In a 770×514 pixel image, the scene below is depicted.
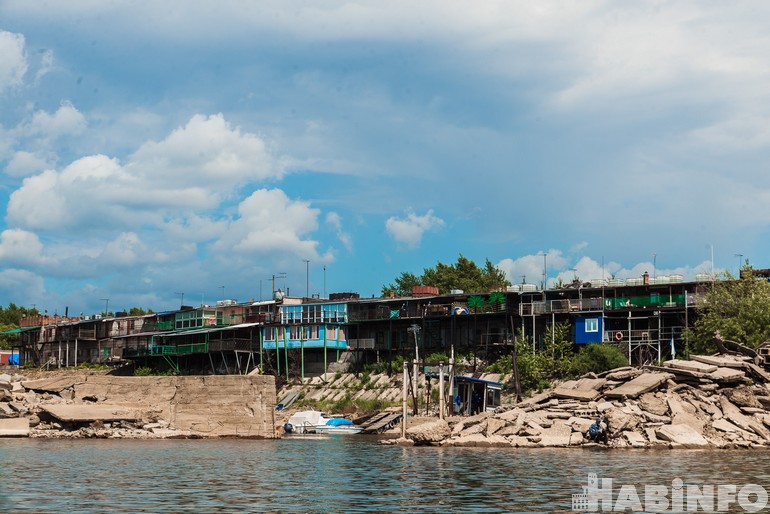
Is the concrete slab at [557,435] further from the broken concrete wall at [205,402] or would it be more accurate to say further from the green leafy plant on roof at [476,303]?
the green leafy plant on roof at [476,303]

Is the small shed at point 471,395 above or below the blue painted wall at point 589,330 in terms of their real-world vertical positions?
below

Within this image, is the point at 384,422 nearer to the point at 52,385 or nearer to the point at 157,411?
the point at 157,411

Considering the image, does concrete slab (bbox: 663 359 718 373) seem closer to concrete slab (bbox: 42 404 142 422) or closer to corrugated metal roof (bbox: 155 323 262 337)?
concrete slab (bbox: 42 404 142 422)

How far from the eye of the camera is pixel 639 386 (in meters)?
52.4

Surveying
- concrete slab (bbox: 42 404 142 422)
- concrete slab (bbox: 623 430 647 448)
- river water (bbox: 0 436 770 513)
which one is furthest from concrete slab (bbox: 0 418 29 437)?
concrete slab (bbox: 623 430 647 448)

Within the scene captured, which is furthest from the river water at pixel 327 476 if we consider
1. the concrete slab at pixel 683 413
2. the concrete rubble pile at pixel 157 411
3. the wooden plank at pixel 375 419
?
the wooden plank at pixel 375 419

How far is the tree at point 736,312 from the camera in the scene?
235 ft

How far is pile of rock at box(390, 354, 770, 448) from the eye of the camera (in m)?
48.2

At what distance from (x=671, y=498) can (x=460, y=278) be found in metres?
96.1

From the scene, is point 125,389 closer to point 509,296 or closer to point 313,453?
point 313,453

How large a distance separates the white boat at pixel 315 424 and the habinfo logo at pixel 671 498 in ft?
155

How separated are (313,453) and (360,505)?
22978 millimetres

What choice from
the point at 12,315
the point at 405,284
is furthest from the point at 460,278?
the point at 12,315

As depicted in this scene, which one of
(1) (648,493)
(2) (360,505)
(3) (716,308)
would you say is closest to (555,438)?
(1) (648,493)
